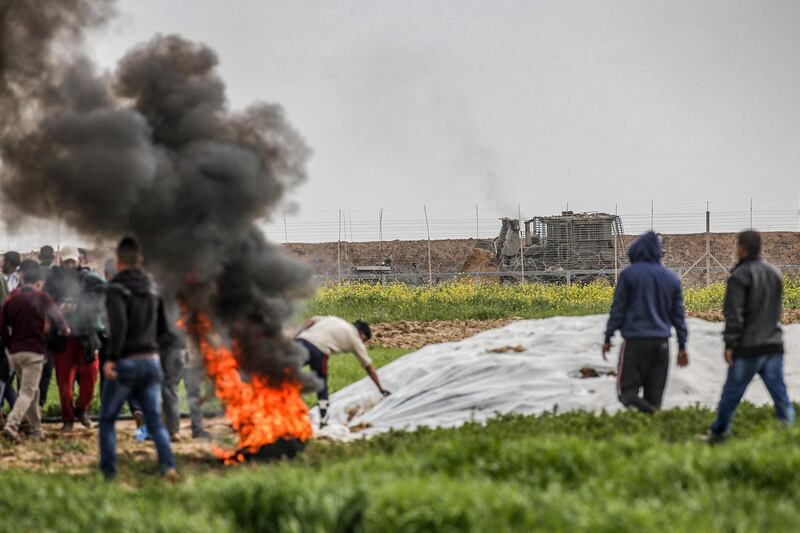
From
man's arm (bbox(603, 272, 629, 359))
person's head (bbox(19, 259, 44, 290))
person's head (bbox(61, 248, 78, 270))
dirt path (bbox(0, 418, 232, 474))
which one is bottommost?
dirt path (bbox(0, 418, 232, 474))

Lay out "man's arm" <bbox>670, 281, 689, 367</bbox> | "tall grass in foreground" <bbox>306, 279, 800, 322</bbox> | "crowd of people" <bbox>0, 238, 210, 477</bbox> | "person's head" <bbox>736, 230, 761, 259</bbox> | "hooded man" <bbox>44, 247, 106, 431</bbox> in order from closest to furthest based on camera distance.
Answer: "crowd of people" <bbox>0, 238, 210, 477</bbox> → "person's head" <bbox>736, 230, 761, 259</bbox> → "man's arm" <bbox>670, 281, 689, 367</bbox> → "hooded man" <bbox>44, 247, 106, 431</bbox> → "tall grass in foreground" <bbox>306, 279, 800, 322</bbox>

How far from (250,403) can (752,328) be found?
4674 mm

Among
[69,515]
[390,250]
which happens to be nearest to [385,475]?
[69,515]

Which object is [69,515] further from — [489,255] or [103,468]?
[489,255]

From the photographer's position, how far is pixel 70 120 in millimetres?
10258

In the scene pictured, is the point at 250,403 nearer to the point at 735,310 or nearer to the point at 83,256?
the point at 735,310

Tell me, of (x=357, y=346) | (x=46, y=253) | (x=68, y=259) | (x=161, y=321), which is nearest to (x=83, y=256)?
(x=46, y=253)

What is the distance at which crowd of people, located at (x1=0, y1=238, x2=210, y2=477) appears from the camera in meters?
9.09

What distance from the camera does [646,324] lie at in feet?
34.5

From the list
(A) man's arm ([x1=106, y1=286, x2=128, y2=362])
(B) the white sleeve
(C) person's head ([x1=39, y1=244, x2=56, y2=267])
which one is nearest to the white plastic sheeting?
(B) the white sleeve

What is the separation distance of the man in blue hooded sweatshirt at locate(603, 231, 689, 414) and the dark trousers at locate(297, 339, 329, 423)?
3.22m

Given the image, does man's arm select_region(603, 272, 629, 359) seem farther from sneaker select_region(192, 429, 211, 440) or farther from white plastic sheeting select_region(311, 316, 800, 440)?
sneaker select_region(192, 429, 211, 440)

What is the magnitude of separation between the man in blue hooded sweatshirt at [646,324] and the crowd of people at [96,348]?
4.18m

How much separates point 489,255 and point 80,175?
31.5 meters
